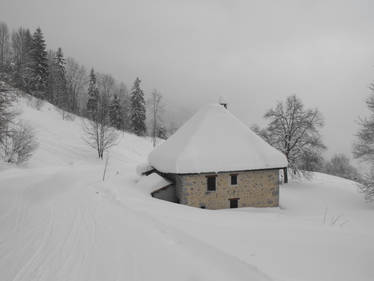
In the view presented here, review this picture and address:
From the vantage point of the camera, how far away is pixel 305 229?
21.4 ft

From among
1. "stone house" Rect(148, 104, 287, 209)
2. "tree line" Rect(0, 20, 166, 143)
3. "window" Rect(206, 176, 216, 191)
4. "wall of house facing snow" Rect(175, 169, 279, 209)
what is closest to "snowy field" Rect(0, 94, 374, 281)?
"stone house" Rect(148, 104, 287, 209)

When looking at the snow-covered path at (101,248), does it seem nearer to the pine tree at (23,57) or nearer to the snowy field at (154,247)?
the snowy field at (154,247)

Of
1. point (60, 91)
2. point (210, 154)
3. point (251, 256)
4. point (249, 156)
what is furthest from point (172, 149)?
point (60, 91)

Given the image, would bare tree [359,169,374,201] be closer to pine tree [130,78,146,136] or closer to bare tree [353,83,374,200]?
bare tree [353,83,374,200]

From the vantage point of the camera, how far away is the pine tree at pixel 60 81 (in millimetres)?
44531

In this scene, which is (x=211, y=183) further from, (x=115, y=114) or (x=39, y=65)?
(x=39, y=65)

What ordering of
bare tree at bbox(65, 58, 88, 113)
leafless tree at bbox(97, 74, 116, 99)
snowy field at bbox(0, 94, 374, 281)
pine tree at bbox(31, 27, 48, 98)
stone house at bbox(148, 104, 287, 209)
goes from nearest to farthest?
snowy field at bbox(0, 94, 374, 281) → stone house at bbox(148, 104, 287, 209) → pine tree at bbox(31, 27, 48, 98) → bare tree at bbox(65, 58, 88, 113) → leafless tree at bbox(97, 74, 116, 99)

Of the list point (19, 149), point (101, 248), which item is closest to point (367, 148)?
point (101, 248)

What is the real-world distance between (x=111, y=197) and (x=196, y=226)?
17.1 feet

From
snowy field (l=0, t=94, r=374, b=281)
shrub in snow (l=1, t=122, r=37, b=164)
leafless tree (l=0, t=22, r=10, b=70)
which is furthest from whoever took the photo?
leafless tree (l=0, t=22, r=10, b=70)

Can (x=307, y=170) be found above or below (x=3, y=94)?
below

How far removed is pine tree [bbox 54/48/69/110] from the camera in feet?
146

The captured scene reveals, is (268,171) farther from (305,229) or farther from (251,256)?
(251,256)

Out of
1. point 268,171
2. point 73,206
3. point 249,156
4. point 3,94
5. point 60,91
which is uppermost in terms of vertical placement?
point 60,91
